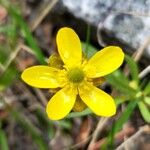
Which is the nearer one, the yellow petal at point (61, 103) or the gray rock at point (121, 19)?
the yellow petal at point (61, 103)

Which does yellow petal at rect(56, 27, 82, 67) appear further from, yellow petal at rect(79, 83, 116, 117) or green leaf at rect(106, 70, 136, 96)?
green leaf at rect(106, 70, 136, 96)

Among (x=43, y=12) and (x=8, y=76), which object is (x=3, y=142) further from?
(x=43, y=12)

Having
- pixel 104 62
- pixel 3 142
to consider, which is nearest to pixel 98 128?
pixel 3 142

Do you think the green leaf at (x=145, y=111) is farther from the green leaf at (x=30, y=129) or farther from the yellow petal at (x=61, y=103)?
the green leaf at (x=30, y=129)

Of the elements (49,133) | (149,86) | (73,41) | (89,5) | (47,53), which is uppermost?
(73,41)

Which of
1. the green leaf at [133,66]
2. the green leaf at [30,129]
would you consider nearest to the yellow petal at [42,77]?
the green leaf at [133,66]

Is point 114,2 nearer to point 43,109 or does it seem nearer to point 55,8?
point 55,8

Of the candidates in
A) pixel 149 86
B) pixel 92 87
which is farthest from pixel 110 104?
pixel 149 86
